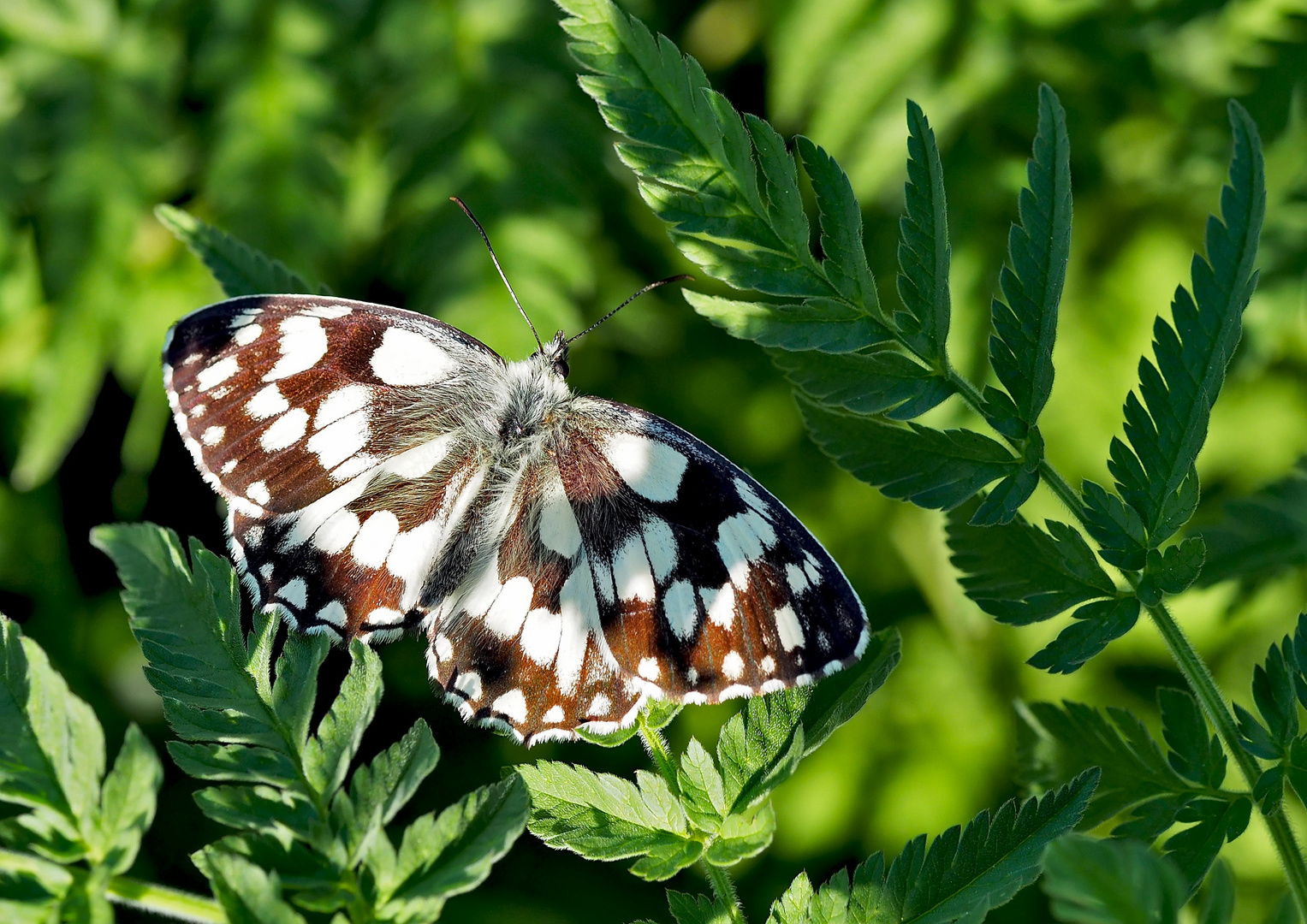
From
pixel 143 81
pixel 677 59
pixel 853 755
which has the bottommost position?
pixel 853 755

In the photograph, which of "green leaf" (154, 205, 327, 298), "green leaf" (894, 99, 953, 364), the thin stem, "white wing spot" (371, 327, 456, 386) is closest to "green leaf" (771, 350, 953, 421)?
"green leaf" (894, 99, 953, 364)

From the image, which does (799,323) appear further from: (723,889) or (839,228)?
(723,889)

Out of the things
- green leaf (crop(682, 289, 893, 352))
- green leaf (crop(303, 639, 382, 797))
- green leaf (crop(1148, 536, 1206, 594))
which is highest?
green leaf (crop(682, 289, 893, 352))

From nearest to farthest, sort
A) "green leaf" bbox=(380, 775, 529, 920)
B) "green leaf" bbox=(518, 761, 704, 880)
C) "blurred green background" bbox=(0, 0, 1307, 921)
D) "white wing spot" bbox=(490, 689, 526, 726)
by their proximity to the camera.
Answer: "green leaf" bbox=(380, 775, 529, 920)
"green leaf" bbox=(518, 761, 704, 880)
"white wing spot" bbox=(490, 689, 526, 726)
"blurred green background" bbox=(0, 0, 1307, 921)

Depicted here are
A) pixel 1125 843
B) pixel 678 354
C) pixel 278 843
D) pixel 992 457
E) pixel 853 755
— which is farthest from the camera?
pixel 678 354

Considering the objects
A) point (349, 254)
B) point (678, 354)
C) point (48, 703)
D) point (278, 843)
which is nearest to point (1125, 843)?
point (278, 843)

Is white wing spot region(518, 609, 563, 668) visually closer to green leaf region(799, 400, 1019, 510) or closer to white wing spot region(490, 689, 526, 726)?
white wing spot region(490, 689, 526, 726)

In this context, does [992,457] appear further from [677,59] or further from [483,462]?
[483,462]
